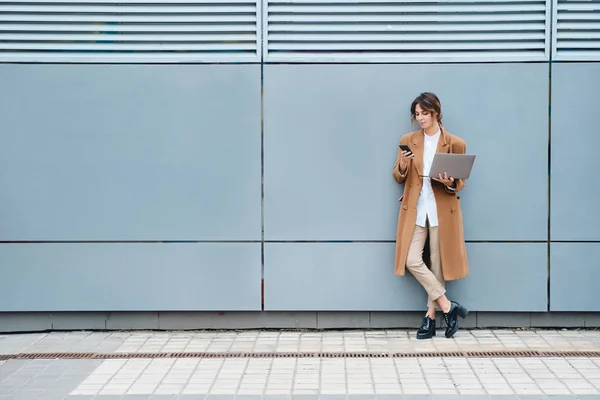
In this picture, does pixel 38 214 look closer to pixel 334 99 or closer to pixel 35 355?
pixel 35 355

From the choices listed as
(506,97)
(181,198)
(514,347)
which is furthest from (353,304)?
(506,97)

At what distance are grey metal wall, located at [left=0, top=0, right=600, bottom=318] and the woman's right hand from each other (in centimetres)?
35

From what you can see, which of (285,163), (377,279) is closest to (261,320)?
(377,279)

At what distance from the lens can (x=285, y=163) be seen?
6.01 meters

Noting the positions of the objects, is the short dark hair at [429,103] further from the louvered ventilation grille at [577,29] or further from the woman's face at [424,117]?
the louvered ventilation grille at [577,29]

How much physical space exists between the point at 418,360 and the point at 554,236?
1832 mm

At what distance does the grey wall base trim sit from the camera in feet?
20.1

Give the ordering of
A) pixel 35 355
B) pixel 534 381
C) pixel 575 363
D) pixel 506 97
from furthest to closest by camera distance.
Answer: pixel 506 97 → pixel 35 355 → pixel 575 363 → pixel 534 381

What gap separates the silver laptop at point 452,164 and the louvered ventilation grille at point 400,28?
1143mm

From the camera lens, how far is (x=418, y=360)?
17.1ft

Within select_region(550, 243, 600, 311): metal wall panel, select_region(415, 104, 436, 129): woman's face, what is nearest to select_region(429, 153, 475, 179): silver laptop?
select_region(415, 104, 436, 129): woman's face

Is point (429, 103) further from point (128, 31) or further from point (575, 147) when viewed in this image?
point (128, 31)

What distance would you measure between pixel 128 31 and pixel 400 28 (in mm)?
2448

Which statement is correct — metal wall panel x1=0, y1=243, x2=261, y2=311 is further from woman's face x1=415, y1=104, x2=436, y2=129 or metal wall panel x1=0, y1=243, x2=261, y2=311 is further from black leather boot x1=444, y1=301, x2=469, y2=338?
woman's face x1=415, y1=104, x2=436, y2=129
